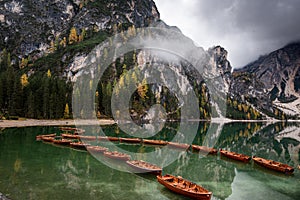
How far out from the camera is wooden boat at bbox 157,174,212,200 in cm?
2405

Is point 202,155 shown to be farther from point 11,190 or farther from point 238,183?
point 11,190

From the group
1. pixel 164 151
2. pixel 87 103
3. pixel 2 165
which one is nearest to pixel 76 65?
pixel 87 103

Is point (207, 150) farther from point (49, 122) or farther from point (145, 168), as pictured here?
point (49, 122)

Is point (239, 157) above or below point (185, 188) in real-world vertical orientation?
above

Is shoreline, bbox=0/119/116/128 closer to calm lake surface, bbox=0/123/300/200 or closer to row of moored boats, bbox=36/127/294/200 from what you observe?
row of moored boats, bbox=36/127/294/200

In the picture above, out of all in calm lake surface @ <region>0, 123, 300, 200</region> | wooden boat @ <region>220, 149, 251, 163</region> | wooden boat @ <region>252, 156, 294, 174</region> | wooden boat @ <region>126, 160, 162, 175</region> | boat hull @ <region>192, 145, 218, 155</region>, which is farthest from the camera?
boat hull @ <region>192, 145, 218, 155</region>

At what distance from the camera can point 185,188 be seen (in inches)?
1024

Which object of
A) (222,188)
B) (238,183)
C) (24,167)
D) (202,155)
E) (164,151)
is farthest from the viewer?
(164,151)

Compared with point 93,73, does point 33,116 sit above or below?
below

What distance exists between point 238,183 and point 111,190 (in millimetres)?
16738

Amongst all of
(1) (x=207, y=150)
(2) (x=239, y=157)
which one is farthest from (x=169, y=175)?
(1) (x=207, y=150)

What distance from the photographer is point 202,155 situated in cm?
5244

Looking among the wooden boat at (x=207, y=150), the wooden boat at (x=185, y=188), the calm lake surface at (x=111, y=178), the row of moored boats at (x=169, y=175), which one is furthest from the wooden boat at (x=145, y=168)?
the wooden boat at (x=207, y=150)

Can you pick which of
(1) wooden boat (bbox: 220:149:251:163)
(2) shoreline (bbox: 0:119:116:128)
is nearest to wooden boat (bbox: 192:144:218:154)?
(1) wooden boat (bbox: 220:149:251:163)
